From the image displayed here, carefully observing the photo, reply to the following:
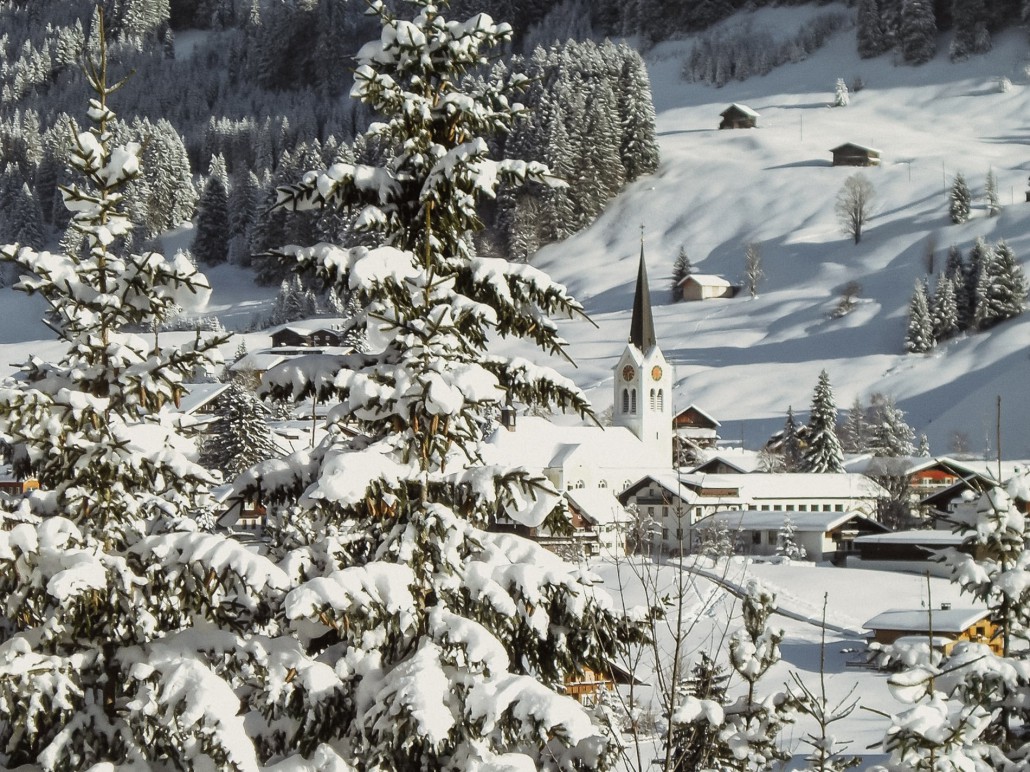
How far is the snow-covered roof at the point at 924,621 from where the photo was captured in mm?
42562

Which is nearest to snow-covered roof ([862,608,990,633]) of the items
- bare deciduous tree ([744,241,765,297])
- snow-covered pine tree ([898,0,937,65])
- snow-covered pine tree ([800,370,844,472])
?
snow-covered pine tree ([800,370,844,472])

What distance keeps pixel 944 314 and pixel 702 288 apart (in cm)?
2078

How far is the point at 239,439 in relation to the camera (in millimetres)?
53906

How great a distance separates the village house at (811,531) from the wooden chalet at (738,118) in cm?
8159

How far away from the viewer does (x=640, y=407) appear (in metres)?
82.7

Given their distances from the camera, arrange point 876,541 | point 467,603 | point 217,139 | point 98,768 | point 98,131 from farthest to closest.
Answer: point 217,139 → point 876,541 → point 98,131 → point 467,603 → point 98,768

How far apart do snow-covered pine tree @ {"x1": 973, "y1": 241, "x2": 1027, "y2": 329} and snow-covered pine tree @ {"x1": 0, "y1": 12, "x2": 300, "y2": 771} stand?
87.7 m

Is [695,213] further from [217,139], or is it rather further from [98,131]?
[98,131]

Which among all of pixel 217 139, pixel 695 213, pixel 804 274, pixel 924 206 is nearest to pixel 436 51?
pixel 804 274

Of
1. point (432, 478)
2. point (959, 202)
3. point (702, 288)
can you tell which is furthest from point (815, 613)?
point (959, 202)

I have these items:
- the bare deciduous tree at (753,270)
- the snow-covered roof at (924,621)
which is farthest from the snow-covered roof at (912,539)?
the bare deciduous tree at (753,270)

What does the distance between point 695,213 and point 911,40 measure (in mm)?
44141

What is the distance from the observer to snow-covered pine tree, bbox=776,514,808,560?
63.1 meters

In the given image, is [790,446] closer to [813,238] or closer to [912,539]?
[912,539]
